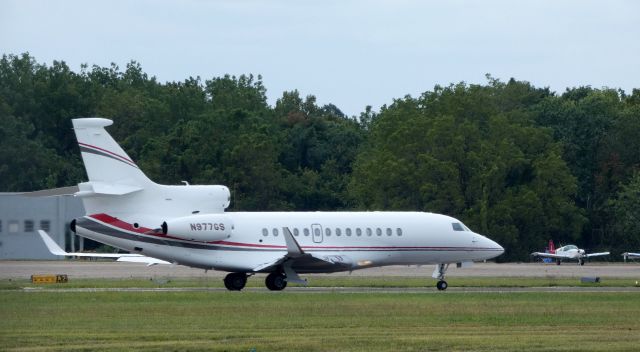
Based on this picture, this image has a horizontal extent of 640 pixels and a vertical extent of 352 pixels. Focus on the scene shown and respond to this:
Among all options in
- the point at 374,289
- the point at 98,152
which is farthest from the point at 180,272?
the point at 98,152

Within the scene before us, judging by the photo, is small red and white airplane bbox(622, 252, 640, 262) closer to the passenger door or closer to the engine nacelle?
the passenger door

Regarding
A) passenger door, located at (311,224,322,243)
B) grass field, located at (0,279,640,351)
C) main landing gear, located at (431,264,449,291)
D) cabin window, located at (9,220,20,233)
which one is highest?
cabin window, located at (9,220,20,233)

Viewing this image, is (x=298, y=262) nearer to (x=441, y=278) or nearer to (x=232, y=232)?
(x=232, y=232)

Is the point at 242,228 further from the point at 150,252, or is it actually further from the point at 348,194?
the point at 348,194

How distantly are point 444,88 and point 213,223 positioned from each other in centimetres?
5692

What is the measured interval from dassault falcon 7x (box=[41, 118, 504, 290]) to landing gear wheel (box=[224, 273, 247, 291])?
0.04 meters

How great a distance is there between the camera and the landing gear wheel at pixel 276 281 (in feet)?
152

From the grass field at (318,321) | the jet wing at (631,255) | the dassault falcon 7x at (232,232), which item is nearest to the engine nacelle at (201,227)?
the dassault falcon 7x at (232,232)

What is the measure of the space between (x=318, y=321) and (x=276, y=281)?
1467 centimetres

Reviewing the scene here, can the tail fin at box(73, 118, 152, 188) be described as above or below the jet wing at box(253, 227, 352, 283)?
above

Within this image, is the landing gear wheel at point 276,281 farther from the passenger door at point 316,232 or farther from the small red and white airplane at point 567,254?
the small red and white airplane at point 567,254

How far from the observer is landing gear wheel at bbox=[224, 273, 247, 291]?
4675 centimetres

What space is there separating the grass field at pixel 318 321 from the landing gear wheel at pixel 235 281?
3065 mm

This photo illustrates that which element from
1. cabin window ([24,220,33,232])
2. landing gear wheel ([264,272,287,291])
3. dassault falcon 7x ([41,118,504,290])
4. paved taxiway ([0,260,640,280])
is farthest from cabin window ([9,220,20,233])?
landing gear wheel ([264,272,287,291])
